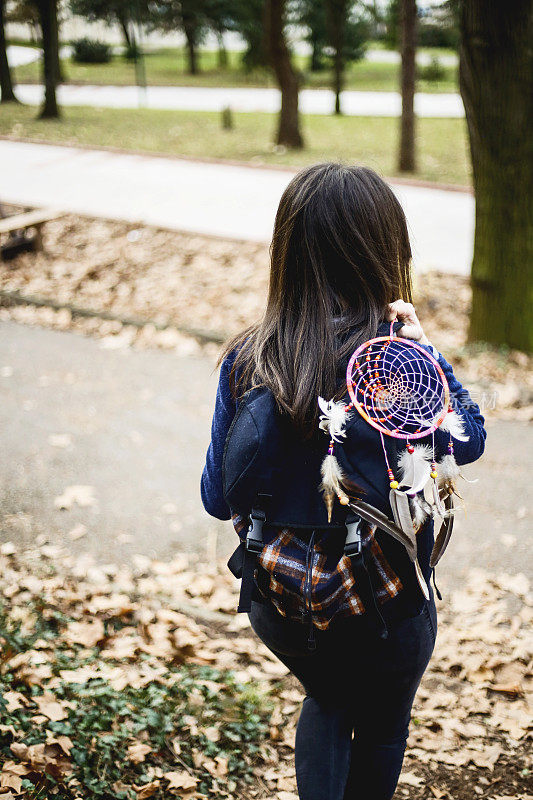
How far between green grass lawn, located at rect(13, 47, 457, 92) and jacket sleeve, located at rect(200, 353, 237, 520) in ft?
78.1

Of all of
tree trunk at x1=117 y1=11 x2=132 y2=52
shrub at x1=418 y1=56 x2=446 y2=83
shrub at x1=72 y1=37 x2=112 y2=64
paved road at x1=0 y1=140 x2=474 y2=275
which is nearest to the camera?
paved road at x1=0 y1=140 x2=474 y2=275

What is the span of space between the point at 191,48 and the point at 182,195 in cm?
2602

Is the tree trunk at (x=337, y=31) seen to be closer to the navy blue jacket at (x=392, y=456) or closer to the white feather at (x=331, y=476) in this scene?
the navy blue jacket at (x=392, y=456)

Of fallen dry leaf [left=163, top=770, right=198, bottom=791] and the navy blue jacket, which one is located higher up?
the navy blue jacket

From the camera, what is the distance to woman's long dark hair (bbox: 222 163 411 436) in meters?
1.62

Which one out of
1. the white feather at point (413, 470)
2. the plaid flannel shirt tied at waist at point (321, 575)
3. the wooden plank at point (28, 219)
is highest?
the white feather at point (413, 470)

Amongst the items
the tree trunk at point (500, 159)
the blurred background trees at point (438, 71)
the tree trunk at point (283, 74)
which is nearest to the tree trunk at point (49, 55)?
the blurred background trees at point (438, 71)

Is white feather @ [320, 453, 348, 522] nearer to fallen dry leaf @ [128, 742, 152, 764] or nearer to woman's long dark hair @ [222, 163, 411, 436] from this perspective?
woman's long dark hair @ [222, 163, 411, 436]

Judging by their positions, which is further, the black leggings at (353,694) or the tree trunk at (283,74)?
the tree trunk at (283,74)

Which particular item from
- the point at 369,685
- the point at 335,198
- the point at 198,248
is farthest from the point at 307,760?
the point at 198,248

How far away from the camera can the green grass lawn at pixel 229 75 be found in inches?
1122

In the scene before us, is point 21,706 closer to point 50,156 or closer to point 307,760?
point 307,760

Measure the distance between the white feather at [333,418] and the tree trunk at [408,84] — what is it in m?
12.6

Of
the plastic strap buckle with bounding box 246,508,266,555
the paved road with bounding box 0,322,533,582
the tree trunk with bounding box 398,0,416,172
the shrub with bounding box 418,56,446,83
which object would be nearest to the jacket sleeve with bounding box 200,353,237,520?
the plastic strap buckle with bounding box 246,508,266,555
